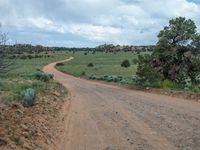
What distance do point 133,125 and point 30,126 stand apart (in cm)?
367

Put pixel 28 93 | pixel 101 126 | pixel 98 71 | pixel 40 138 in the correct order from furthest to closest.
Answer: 1. pixel 98 71
2. pixel 28 93
3. pixel 101 126
4. pixel 40 138

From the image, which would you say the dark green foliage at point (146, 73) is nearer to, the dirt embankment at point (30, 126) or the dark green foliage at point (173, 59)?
the dark green foliage at point (173, 59)

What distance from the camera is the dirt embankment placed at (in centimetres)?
1186

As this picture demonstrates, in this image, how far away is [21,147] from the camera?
11523 mm

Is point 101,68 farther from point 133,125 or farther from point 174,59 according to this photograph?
point 133,125

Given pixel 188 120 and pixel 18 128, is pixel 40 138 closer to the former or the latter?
pixel 18 128

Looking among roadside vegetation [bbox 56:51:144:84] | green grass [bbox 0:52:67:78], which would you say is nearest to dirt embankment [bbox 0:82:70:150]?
green grass [bbox 0:52:67:78]

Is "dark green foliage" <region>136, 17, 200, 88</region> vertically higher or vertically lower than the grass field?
higher

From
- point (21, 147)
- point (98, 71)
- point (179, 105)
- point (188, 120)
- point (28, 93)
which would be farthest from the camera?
point (98, 71)

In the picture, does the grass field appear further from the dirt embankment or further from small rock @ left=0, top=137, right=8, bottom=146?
small rock @ left=0, top=137, right=8, bottom=146

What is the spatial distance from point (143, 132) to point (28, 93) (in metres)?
7.53

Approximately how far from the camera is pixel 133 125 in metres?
15.8

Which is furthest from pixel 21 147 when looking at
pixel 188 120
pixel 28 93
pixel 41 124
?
pixel 28 93

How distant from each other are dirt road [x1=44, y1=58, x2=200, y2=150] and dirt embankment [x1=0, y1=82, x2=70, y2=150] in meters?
0.42
